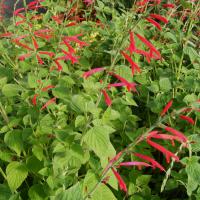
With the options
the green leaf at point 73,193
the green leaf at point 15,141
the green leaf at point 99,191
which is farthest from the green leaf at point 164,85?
the green leaf at point 73,193

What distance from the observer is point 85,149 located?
6.47 ft

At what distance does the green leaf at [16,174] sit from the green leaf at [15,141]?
8cm

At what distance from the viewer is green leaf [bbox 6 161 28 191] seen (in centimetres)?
198

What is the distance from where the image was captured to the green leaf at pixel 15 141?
2.01 m

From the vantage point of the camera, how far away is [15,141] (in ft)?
6.65

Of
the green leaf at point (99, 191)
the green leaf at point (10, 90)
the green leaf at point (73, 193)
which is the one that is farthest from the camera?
the green leaf at point (10, 90)

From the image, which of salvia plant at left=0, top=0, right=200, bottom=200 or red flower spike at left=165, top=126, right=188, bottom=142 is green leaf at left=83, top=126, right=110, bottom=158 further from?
red flower spike at left=165, top=126, right=188, bottom=142

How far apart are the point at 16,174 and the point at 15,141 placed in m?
0.17

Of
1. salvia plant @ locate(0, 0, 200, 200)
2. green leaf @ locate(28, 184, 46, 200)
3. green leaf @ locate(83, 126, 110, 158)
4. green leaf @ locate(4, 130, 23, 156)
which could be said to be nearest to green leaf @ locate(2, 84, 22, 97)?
salvia plant @ locate(0, 0, 200, 200)

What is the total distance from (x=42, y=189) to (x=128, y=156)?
0.60m

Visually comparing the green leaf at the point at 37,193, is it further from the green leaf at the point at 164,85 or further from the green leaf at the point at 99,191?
the green leaf at the point at 164,85

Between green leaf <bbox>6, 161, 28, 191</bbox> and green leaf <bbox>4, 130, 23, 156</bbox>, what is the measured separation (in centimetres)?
8

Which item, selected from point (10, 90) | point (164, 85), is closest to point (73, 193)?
point (10, 90)

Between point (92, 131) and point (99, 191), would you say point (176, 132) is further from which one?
point (99, 191)
